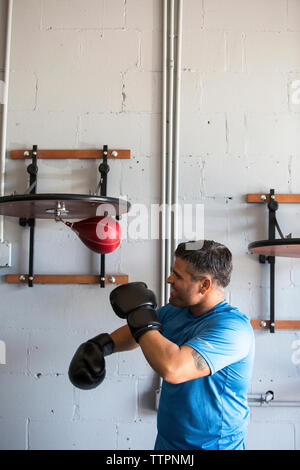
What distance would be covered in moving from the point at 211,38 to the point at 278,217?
1188 millimetres

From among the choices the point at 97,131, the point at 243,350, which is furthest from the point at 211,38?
the point at 243,350

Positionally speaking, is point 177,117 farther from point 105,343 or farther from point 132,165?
point 105,343

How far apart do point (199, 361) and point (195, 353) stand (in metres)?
0.03

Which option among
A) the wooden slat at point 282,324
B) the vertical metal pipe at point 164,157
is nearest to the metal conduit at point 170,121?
the vertical metal pipe at point 164,157

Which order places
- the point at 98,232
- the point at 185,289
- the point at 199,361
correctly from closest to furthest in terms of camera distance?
the point at 199,361
the point at 185,289
the point at 98,232

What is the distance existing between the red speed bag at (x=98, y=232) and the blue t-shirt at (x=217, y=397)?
2.21 feet

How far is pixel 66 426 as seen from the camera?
2236mm

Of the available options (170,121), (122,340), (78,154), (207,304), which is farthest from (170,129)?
(122,340)

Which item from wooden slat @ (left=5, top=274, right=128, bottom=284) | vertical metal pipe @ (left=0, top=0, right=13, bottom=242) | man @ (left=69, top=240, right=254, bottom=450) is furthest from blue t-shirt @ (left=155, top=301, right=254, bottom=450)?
vertical metal pipe @ (left=0, top=0, right=13, bottom=242)

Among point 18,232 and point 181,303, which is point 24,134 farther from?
point 181,303

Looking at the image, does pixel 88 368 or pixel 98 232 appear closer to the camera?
pixel 88 368

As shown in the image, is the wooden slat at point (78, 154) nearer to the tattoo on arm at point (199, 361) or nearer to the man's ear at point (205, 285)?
the man's ear at point (205, 285)

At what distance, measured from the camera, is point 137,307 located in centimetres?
148

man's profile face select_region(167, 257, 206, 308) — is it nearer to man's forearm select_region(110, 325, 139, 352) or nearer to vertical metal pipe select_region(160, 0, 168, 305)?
man's forearm select_region(110, 325, 139, 352)
